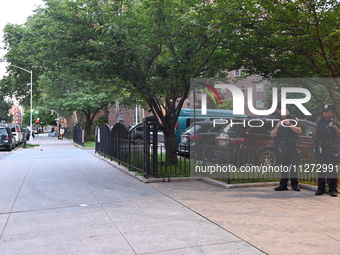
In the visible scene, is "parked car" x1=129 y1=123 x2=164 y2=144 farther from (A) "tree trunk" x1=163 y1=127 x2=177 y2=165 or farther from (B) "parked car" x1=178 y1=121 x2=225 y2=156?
(B) "parked car" x1=178 y1=121 x2=225 y2=156

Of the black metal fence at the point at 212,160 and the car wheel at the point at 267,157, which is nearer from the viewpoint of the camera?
the black metal fence at the point at 212,160

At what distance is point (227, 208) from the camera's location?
6.48 metres

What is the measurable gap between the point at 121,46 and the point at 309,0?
178 inches

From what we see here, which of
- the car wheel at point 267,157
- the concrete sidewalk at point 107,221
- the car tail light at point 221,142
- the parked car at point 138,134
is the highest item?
the parked car at point 138,134

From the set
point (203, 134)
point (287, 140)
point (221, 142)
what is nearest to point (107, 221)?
point (287, 140)

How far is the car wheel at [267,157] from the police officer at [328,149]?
11.0 feet

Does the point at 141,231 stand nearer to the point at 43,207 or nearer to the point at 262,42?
the point at 43,207

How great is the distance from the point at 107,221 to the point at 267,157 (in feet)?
22.4

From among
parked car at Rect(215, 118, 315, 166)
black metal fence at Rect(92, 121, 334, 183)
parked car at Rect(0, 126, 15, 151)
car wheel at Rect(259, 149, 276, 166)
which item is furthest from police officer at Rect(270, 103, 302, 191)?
parked car at Rect(0, 126, 15, 151)

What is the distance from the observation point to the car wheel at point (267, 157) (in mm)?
10915

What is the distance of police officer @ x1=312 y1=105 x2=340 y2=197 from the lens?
7.36 m

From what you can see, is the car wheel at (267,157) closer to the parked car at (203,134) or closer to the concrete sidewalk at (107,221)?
the parked car at (203,134)

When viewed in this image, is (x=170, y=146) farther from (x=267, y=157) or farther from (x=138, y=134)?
(x=267, y=157)

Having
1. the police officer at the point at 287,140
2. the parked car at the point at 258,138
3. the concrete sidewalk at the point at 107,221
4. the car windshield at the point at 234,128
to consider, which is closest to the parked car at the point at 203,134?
the car windshield at the point at 234,128
